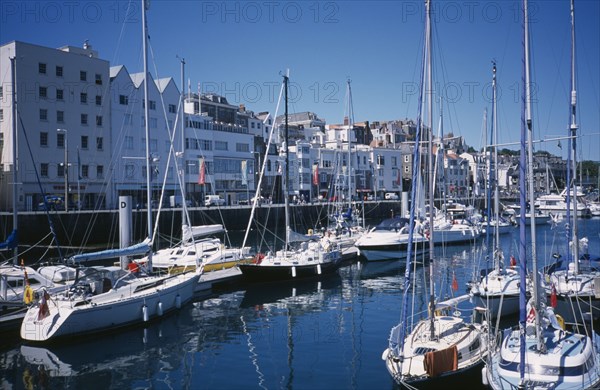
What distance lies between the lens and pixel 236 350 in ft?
62.9

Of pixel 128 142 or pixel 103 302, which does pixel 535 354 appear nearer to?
pixel 103 302

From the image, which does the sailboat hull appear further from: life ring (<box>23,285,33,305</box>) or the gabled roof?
the gabled roof

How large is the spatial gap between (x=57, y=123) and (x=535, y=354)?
197ft

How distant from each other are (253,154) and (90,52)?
29.1m

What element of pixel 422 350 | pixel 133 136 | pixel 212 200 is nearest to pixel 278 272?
pixel 422 350

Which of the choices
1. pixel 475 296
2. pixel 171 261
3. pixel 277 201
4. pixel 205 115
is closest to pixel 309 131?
pixel 277 201

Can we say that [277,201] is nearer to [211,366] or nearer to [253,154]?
[253,154]

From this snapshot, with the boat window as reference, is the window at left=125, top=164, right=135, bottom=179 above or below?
above

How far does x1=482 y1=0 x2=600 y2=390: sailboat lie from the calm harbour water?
1.49 m

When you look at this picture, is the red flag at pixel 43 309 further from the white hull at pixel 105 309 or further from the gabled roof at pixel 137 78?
the gabled roof at pixel 137 78

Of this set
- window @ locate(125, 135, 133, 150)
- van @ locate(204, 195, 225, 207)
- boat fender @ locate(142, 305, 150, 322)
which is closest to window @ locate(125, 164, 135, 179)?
window @ locate(125, 135, 133, 150)

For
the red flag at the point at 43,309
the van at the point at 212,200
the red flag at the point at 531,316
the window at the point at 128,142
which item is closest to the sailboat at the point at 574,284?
the red flag at the point at 531,316

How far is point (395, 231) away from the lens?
42375 millimetres

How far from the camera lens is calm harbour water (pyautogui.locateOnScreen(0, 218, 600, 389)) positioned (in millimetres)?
16203
